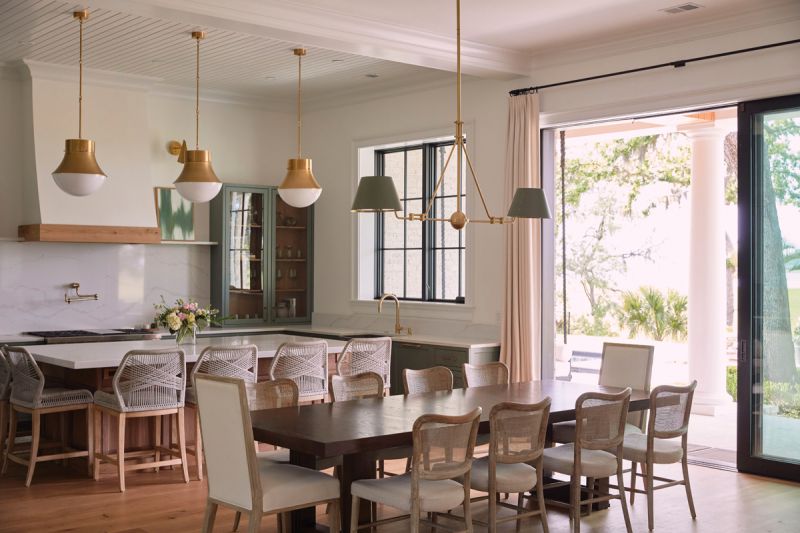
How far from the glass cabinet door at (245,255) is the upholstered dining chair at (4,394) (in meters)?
2.90

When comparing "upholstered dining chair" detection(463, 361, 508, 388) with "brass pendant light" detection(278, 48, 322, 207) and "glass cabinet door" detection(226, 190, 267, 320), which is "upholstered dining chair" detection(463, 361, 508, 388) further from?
"glass cabinet door" detection(226, 190, 267, 320)

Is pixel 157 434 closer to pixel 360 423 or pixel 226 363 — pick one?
pixel 226 363

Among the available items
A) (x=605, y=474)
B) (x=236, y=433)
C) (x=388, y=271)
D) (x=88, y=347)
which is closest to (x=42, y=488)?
(x=88, y=347)

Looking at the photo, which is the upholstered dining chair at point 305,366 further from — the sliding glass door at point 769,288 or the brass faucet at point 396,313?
the sliding glass door at point 769,288

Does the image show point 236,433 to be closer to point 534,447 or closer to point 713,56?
point 534,447

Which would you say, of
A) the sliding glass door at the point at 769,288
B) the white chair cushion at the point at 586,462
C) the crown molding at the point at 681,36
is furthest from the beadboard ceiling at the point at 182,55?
the white chair cushion at the point at 586,462

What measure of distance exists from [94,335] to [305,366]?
2.43 metres

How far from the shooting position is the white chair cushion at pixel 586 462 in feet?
15.5

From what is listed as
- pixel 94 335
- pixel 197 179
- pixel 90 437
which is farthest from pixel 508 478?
pixel 94 335

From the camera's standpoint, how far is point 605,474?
477 cm

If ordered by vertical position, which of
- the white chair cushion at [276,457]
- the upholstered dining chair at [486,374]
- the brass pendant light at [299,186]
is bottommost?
the white chair cushion at [276,457]

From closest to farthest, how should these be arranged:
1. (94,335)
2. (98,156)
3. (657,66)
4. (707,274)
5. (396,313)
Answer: (657,66) < (94,335) < (98,156) < (396,313) < (707,274)

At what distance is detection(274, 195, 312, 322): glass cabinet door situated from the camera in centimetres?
952

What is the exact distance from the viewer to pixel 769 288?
6195mm
